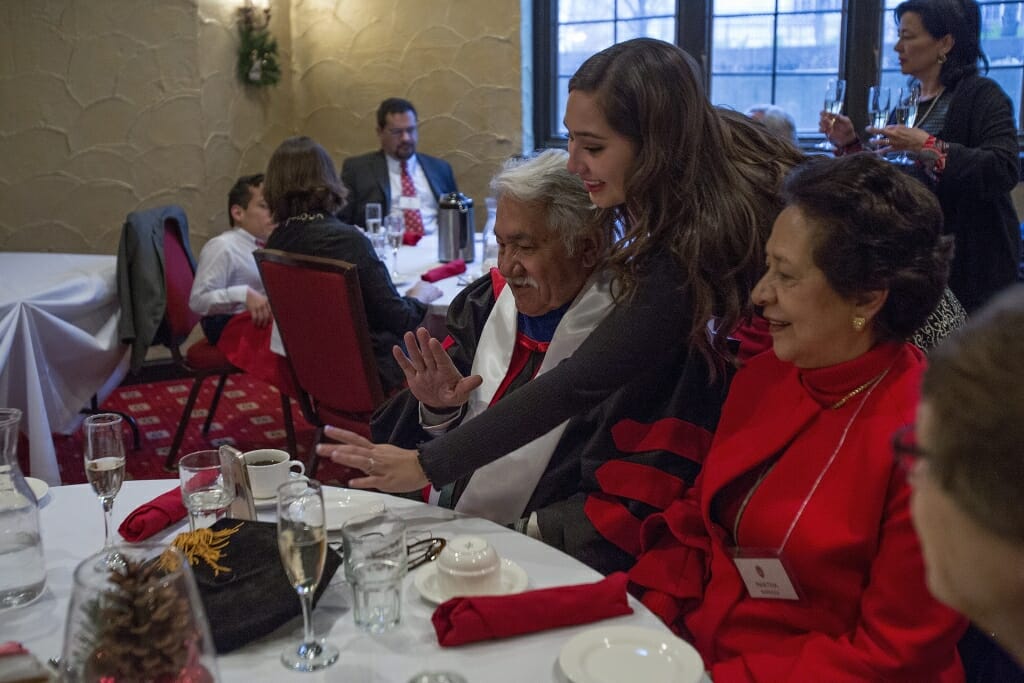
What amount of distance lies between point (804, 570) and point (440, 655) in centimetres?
56

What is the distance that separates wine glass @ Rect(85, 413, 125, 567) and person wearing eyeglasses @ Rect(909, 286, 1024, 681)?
1158mm

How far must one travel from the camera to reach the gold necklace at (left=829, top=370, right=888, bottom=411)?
4.97 feet

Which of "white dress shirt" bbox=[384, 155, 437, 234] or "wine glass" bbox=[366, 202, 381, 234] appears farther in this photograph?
"white dress shirt" bbox=[384, 155, 437, 234]

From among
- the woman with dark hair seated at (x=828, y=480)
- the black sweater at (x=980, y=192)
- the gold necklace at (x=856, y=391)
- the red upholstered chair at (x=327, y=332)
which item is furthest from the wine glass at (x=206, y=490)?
the black sweater at (x=980, y=192)

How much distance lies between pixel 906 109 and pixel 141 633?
9.97ft

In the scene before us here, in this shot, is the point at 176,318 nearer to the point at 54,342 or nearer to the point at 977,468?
the point at 54,342

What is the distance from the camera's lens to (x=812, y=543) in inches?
57.2

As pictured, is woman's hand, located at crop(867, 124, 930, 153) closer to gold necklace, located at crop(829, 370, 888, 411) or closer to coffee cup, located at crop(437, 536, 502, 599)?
gold necklace, located at crop(829, 370, 888, 411)

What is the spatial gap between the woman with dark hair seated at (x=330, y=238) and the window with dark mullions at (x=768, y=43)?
312 centimetres

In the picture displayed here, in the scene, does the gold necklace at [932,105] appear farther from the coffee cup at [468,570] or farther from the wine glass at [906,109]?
the coffee cup at [468,570]

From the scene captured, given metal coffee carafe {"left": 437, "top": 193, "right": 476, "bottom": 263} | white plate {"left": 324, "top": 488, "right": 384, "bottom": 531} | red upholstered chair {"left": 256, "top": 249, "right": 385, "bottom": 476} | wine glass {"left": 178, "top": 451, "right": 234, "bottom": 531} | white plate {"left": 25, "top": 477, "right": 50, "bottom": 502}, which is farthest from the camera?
metal coffee carafe {"left": 437, "top": 193, "right": 476, "bottom": 263}

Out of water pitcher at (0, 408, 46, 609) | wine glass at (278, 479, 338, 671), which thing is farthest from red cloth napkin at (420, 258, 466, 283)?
wine glass at (278, 479, 338, 671)

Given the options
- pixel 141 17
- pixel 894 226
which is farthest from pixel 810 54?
pixel 894 226

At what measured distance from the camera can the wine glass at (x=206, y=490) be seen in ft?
4.74
